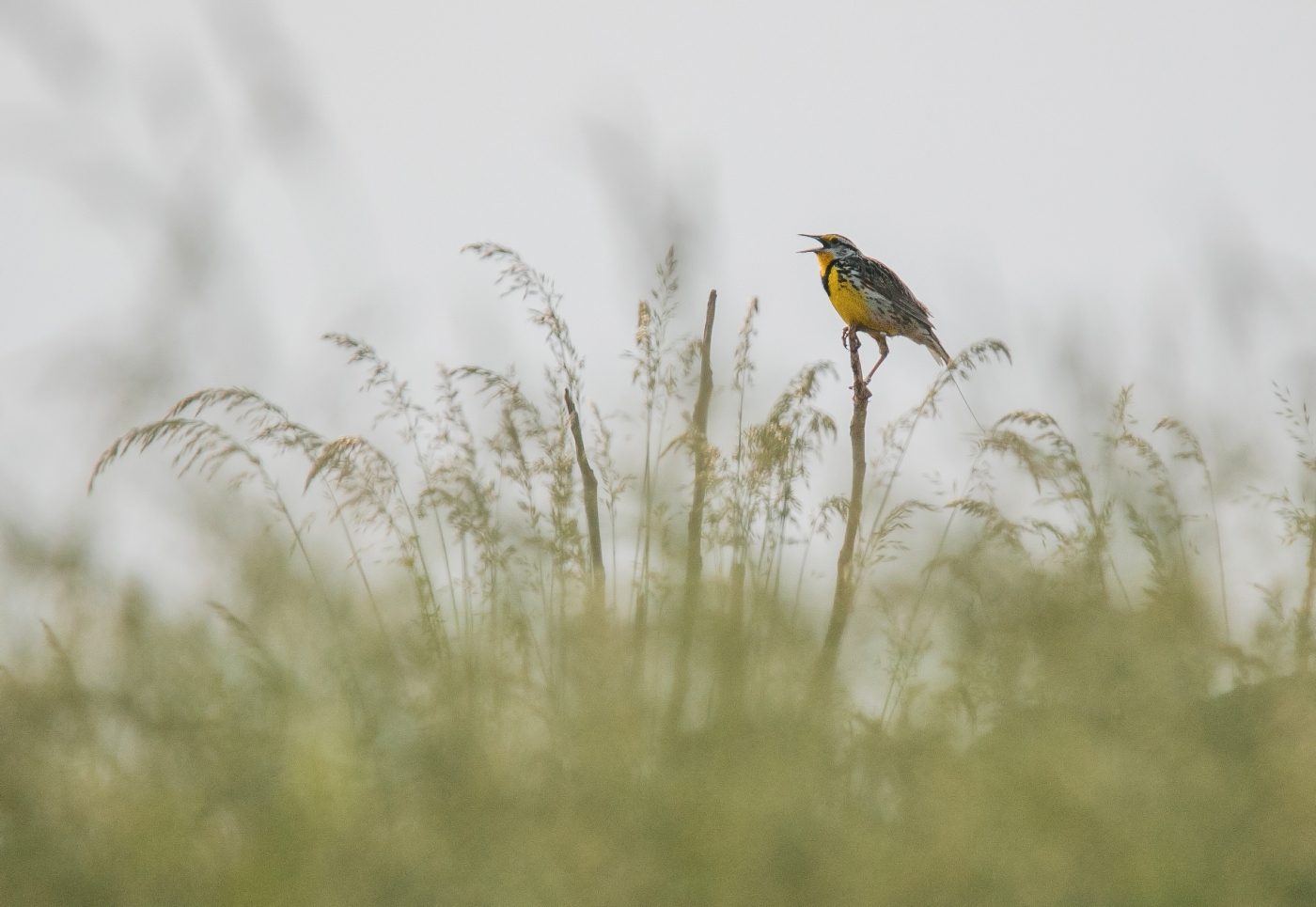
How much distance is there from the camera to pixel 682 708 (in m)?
2.63

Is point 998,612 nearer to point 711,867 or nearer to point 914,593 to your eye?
point 914,593

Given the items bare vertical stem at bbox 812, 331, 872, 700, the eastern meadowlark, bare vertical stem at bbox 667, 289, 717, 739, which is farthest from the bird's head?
bare vertical stem at bbox 667, 289, 717, 739

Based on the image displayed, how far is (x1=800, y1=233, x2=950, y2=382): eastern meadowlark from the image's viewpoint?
8.12 metres

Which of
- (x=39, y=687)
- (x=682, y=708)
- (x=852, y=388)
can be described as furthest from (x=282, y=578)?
(x=852, y=388)

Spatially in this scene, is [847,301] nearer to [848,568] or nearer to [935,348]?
[935,348]

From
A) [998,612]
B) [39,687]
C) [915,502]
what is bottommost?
[39,687]

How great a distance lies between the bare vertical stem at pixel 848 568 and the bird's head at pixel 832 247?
3.71m

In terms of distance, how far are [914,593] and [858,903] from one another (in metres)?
1.89

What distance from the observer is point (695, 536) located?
3443 mm

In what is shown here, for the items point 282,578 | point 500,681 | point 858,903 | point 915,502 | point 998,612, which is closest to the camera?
point 858,903

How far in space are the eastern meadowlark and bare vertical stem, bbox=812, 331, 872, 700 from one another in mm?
2673

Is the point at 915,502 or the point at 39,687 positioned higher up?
the point at 915,502

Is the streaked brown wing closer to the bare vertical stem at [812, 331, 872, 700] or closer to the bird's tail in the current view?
the bird's tail

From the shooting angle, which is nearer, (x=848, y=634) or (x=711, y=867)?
(x=711, y=867)
